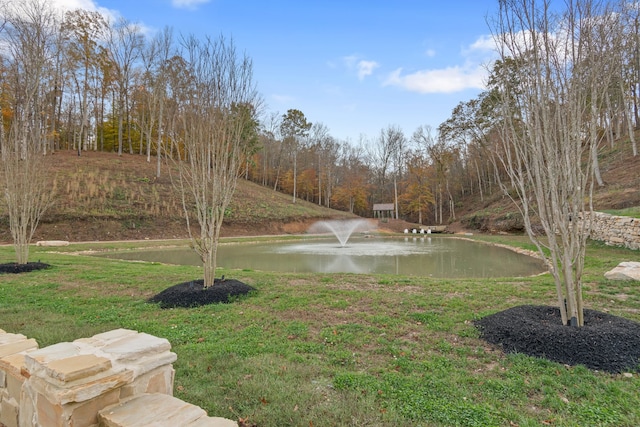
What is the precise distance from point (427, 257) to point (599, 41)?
9.55m

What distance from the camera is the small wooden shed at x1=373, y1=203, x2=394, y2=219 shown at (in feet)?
125

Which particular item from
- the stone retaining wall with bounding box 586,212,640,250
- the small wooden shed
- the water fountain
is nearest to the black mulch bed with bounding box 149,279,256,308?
the stone retaining wall with bounding box 586,212,640,250

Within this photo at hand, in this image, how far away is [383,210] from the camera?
1574 inches

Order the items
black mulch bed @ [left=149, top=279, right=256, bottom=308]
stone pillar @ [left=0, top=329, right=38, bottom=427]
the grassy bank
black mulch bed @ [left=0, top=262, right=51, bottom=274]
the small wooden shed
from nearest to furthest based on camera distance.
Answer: stone pillar @ [left=0, top=329, right=38, bottom=427], the grassy bank, black mulch bed @ [left=149, top=279, right=256, bottom=308], black mulch bed @ [left=0, top=262, right=51, bottom=274], the small wooden shed

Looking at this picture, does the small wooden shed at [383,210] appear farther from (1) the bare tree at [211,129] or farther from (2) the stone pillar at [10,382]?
(2) the stone pillar at [10,382]

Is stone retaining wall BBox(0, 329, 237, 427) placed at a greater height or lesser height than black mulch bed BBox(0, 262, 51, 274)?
greater

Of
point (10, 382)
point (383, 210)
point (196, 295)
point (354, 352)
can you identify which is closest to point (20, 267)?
point (196, 295)

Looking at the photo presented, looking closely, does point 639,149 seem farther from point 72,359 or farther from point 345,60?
point 72,359

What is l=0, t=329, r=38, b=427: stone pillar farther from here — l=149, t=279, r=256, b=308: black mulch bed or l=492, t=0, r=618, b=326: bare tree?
l=492, t=0, r=618, b=326: bare tree

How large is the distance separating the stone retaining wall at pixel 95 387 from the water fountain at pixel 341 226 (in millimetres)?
26337

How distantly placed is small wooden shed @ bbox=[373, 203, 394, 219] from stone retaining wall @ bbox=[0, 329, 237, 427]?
121 ft

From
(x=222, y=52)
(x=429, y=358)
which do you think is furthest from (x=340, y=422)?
(x=222, y=52)

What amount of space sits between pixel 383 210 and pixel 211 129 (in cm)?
3573

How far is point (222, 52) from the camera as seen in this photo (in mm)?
5625
